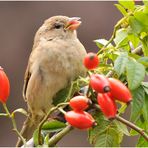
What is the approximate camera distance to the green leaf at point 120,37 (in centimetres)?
245

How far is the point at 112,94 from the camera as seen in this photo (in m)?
2.03

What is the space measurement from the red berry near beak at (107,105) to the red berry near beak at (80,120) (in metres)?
0.07

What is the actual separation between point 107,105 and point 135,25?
0.50m

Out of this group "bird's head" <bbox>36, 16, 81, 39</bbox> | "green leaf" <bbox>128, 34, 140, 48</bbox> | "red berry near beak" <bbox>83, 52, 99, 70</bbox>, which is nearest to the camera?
"red berry near beak" <bbox>83, 52, 99, 70</bbox>

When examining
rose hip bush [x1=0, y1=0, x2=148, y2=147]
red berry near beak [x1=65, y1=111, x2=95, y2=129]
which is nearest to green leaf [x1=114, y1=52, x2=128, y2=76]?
rose hip bush [x1=0, y1=0, x2=148, y2=147]

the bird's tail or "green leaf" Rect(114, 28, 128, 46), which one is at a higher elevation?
"green leaf" Rect(114, 28, 128, 46)

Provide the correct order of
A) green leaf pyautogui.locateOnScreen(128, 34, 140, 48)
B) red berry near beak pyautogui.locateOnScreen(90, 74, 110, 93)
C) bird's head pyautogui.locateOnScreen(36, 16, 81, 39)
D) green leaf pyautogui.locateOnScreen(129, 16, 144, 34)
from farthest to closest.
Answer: bird's head pyautogui.locateOnScreen(36, 16, 81, 39), green leaf pyautogui.locateOnScreen(128, 34, 140, 48), green leaf pyautogui.locateOnScreen(129, 16, 144, 34), red berry near beak pyautogui.locateOnScreen(90, 74, 110, 93)

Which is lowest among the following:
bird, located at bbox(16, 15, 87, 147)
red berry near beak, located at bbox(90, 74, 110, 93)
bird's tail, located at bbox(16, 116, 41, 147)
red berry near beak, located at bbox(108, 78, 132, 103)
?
bird's tail, located at bbox(16, 116, 41, 147)

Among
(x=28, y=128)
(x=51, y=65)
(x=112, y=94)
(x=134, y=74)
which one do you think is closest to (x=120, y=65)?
(x=134, y=74)

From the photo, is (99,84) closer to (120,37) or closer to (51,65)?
(120,37)

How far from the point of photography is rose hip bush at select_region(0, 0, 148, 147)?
203 centimetres

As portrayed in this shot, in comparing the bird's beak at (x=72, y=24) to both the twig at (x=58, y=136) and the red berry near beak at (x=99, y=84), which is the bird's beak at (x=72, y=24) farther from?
the red berry near beak at (x=99, y=84)

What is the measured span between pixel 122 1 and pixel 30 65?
3.85 ft

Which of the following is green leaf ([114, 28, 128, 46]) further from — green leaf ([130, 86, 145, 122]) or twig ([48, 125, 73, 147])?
twig ([48, 125, 73, 147])
